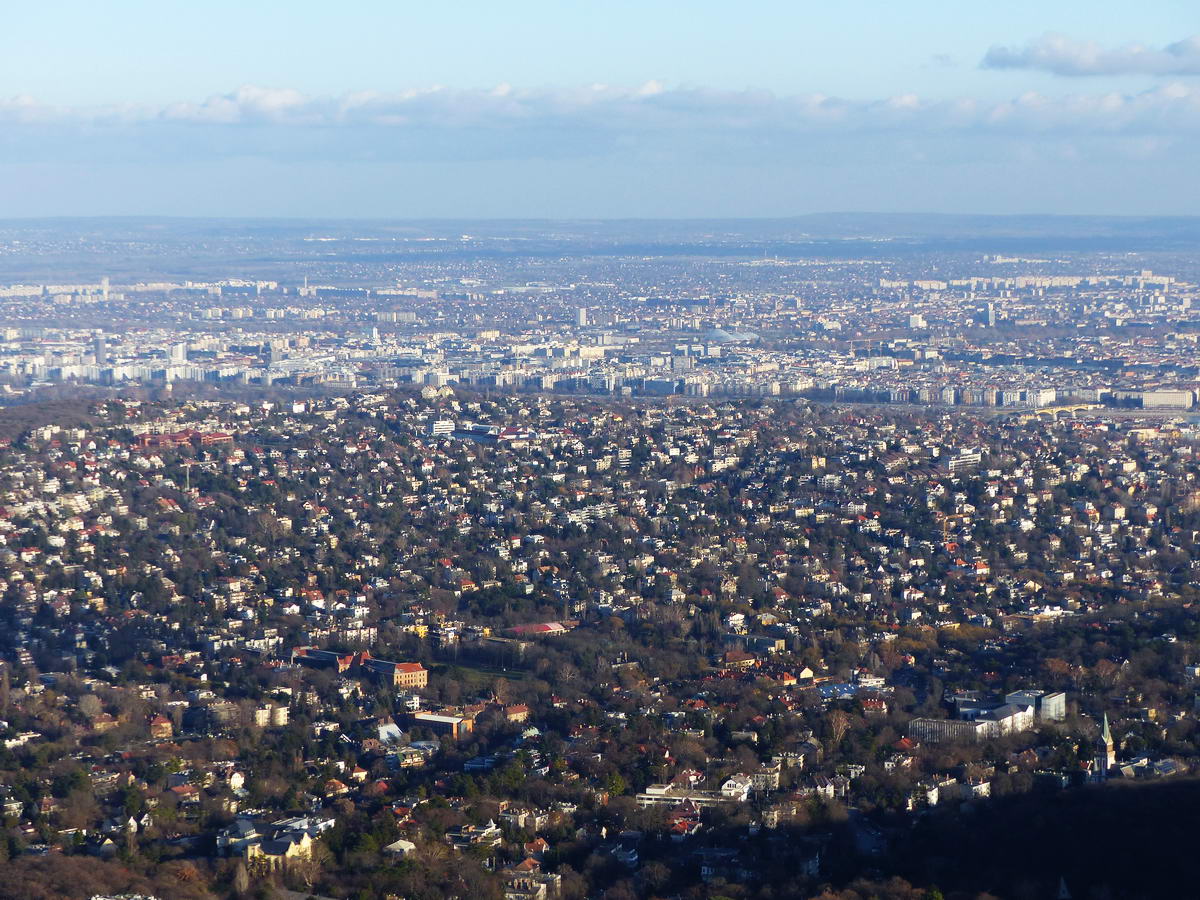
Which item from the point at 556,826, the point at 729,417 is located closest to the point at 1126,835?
the point at 556,826

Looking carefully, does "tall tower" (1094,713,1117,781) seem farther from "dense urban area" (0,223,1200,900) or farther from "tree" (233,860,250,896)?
"tree" (233,860,250,896)

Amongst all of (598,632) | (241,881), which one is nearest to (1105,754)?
(241,881)

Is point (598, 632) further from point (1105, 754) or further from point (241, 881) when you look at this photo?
point (241, 881)

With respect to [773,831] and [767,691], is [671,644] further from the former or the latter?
[773,831]

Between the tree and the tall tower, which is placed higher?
the tall tower

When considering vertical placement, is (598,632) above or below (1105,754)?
below

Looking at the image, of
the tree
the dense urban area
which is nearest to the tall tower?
the dense urban area

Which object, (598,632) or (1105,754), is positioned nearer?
(1105,754)
